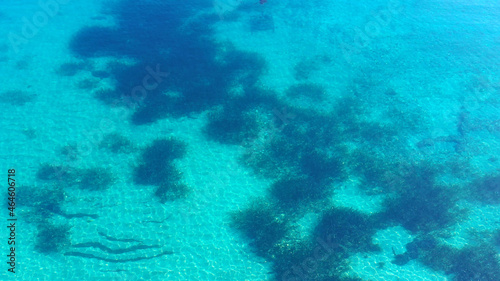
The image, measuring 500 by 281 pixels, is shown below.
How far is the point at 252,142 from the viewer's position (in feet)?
72.7

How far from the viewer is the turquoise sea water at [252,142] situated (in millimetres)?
16641

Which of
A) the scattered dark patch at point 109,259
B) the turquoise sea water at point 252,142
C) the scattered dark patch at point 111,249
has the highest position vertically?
the turquoise sea water at point 252,142

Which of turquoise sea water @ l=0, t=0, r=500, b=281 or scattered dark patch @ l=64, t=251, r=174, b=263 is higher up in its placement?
turquoise sea water @ l=0, t=0, r=500, b=281

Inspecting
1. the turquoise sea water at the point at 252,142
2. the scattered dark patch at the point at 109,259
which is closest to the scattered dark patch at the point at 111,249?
the turquoise sea water at the point at 252,142

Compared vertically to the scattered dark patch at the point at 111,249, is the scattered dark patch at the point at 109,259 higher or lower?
lower

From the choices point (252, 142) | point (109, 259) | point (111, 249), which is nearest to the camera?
point (109, 259)

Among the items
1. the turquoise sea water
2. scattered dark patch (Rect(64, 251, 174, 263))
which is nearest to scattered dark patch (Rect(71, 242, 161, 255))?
the turquoise sea water

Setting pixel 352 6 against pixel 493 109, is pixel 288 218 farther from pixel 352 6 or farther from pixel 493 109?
pixel 352 6

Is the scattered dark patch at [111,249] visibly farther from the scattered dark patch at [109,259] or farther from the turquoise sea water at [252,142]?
the scattered dark patch at [109,259]

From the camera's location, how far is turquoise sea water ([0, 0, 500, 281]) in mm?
16641

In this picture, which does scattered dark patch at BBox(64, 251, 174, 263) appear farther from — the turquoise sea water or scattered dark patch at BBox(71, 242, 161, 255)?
scattered dark patch at BBox(71, 242, 161, 255)

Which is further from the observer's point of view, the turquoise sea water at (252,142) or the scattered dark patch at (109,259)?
the turquoise sea water at (252,142)

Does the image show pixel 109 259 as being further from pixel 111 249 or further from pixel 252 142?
pixel 252 142

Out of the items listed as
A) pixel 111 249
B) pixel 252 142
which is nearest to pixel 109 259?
pixel 111 249
